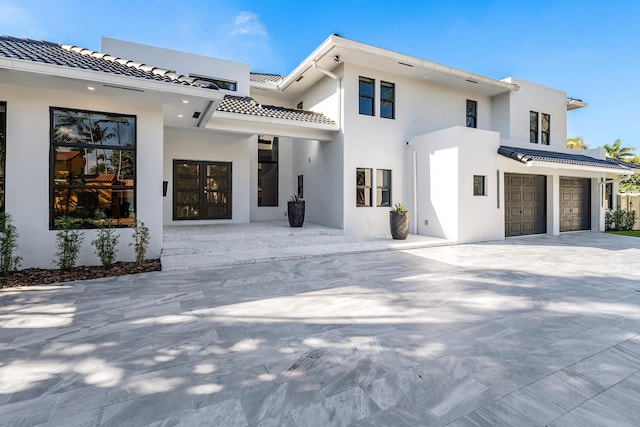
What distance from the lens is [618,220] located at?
1323 centimetres

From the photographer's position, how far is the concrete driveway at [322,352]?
6.53ft

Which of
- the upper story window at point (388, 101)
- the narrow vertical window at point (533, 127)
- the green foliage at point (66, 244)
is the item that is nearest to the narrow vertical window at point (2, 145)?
the green foliage at point (66, 244)

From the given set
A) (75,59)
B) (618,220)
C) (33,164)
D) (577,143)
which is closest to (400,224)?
(75,59)

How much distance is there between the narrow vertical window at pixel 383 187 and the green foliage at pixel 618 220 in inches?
398

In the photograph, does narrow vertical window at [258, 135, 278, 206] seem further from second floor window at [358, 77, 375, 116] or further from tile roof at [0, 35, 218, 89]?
tile roof at [0, 35, 218, 89]

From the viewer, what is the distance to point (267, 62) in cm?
1695

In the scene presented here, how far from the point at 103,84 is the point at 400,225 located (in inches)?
304

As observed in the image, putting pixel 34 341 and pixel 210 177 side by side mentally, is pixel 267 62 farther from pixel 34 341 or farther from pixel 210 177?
pixel 34 341

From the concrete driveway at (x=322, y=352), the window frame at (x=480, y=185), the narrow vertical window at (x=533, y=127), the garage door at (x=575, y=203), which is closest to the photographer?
the concrete driveway at (x=322, y=352)

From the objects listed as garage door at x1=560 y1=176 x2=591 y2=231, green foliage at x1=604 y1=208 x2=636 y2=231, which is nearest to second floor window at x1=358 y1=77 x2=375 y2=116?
garage door at x1=560 y1=176 x2=591 y2=231

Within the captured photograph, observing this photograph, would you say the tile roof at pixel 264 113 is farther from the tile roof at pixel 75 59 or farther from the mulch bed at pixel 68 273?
the mulch bed at pixel 68 273

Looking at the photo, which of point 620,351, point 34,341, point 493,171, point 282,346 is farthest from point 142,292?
point 493,171

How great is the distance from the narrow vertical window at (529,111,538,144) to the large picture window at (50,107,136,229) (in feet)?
48.0

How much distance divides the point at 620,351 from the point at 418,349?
1835 mm
